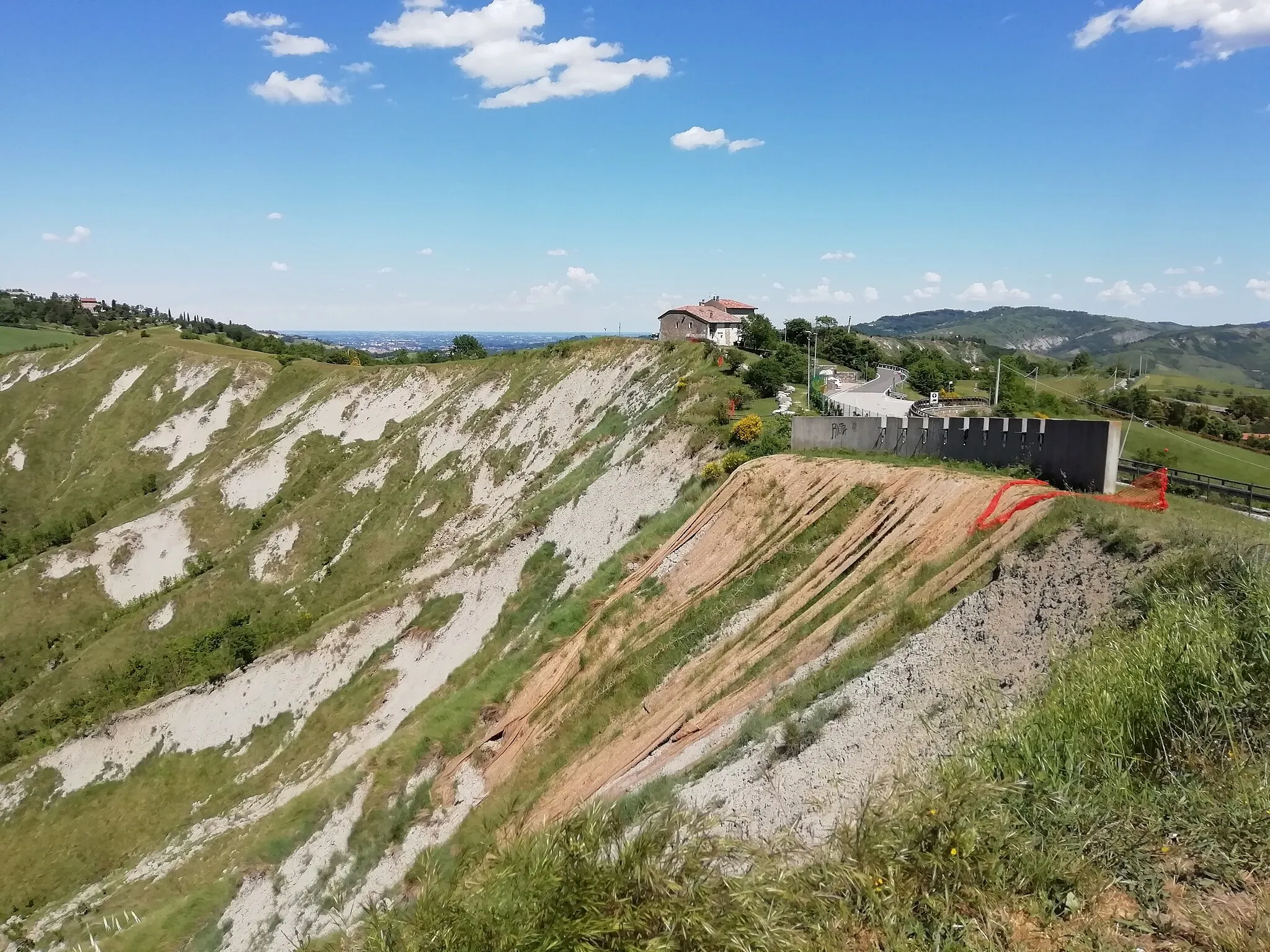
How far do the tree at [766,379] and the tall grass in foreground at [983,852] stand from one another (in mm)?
32075

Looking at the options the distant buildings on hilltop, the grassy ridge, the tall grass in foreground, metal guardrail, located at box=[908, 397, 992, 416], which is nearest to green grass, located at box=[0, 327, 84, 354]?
the distant buildings on hilltop

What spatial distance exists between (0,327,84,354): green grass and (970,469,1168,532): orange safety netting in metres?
159

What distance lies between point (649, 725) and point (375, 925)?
33.3 feet

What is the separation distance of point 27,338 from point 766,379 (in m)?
169

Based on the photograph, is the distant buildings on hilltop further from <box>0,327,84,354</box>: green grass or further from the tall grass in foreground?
<box>0,327,84,354</box>: green grass

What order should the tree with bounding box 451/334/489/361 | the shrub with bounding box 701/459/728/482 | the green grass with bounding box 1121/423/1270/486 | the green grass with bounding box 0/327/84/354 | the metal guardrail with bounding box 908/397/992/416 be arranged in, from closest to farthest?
the shrub with bounding box 701/459/728/482, the green grass with bounding box 1121/423/1270/486, the metal guardrail with bounding box 908/397/992/416, the tree with bounding box 451/334/489/361, the green grass with bounding box 0/327/84/354

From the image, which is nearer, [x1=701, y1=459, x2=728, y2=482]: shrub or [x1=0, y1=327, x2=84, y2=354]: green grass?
[x1=701, y1=459, x2=728, y2=482]: shrub

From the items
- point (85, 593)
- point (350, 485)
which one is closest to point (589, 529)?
point (350, 485)

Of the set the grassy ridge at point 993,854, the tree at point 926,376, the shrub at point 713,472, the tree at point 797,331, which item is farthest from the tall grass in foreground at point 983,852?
the tree at point 797,331

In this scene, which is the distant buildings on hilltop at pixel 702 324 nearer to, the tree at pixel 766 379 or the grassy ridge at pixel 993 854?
the tree at pixel 766 379

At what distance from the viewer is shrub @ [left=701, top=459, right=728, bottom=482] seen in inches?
1176

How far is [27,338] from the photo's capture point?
147 meters

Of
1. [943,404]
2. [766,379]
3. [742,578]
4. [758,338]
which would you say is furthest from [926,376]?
[742,578]

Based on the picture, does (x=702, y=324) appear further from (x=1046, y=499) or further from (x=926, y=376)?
(x=1046, y=499)
